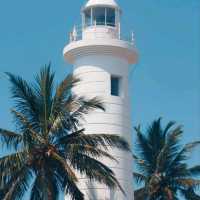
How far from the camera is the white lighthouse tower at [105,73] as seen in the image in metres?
39.4

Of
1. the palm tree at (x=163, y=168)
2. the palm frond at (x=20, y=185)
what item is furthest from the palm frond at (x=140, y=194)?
the palm frond at (x=20, y=185)

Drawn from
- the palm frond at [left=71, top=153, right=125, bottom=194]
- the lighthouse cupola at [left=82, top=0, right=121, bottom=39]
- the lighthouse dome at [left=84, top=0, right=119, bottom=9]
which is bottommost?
the palm frond at [left=71, top=153, right=125, bottom=194]

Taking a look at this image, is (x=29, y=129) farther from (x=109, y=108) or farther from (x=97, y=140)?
(x=109, y=108)

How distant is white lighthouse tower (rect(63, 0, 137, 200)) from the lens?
39375mm

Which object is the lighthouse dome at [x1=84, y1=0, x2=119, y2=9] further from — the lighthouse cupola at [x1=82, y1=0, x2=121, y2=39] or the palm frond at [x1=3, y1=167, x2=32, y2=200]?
the palm frond at [x1=3, y1=167, x2=32, y2=200]

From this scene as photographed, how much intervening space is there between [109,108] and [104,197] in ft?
15.1

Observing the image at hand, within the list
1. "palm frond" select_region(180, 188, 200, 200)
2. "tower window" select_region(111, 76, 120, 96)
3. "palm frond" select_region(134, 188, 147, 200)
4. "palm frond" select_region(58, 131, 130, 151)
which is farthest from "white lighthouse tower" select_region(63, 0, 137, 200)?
"palm frond" select_region(58, 131, 130, 151)

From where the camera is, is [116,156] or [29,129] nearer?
[29,129]

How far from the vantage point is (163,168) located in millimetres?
41969

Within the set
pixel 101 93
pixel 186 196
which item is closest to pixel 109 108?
pixel 101 93

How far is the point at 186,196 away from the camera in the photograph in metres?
41.7

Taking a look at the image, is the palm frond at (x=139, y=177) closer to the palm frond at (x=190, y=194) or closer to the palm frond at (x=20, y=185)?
the palm frond at (x=190, y=194)

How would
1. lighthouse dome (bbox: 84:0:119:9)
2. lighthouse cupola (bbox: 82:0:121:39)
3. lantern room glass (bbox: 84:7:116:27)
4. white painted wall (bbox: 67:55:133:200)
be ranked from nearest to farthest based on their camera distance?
white painted wall (bbox: 67:55:133:200) → lighthouse cupola (bbox: 82:0:121:39) → lighthouse dome (bbox: 84:0:119:9) → lantern room glass (bbox: 84:7:116:27)

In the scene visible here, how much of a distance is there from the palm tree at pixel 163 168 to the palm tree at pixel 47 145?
7.69 meters
